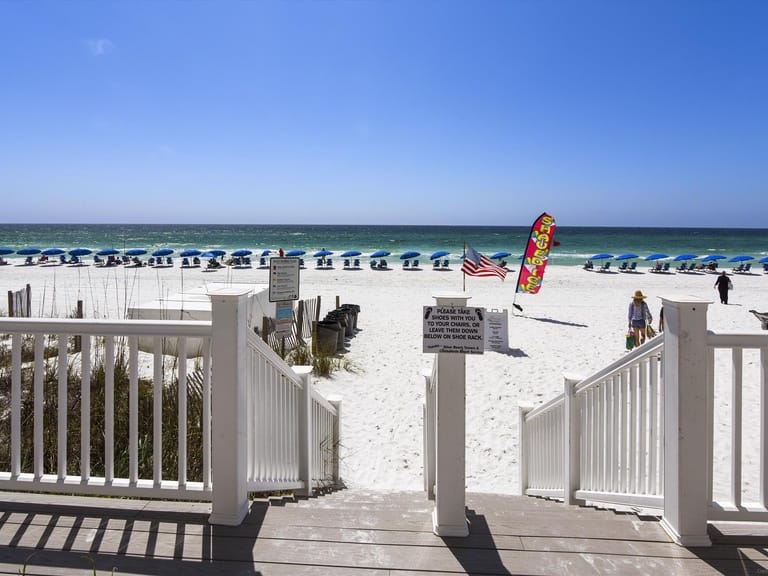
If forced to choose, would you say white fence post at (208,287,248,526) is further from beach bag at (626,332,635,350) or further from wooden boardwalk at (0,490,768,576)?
beach bag at (626,332,635,350)

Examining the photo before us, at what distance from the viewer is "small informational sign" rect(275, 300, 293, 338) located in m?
7.72

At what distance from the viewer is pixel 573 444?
3.98 metres

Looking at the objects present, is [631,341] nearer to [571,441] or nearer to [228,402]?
[571,441]

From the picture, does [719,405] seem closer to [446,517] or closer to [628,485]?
[628,485]

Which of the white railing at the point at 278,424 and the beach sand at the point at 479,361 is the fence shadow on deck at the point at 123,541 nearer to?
the white railing at the point at 278,424

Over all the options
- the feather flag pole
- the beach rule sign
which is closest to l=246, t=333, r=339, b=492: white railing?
the beach rule sign

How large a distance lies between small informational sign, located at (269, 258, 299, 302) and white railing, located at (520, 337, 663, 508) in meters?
4.49

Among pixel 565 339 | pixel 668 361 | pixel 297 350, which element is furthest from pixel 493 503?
pixel 565 339

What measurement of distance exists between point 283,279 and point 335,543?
5542 millimetres

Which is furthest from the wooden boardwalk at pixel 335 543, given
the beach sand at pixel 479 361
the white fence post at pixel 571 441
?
the beach sand at pixel 479 361

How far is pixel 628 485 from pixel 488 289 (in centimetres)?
2295

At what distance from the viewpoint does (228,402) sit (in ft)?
9.52

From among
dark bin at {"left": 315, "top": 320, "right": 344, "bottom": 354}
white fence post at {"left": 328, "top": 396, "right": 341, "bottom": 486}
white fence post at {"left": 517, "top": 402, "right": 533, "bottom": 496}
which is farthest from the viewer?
dark bin at {"left": 315, "top": 320, "right": 344, "bottom": 354}

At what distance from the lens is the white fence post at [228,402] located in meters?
2.89
